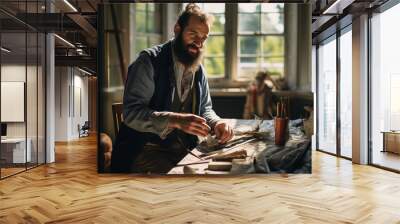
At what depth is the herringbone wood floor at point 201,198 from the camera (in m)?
4.14

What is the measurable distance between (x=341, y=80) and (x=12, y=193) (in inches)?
303

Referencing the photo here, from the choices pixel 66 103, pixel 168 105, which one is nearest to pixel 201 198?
pixel 168 105

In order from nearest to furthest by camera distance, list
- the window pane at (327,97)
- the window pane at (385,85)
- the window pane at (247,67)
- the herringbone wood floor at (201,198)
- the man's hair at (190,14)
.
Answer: the herringbone wood floor at (201,198)
the man's hair at (190,14)
the window pane at (247,67)
the window pane at (385,85)
the window pane at (327,97)

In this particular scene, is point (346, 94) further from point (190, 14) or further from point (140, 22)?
point (140, 22)

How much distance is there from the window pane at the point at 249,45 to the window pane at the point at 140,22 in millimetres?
1604

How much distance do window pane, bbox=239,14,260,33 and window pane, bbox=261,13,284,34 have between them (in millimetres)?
87

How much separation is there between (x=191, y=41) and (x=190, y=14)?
0.44m

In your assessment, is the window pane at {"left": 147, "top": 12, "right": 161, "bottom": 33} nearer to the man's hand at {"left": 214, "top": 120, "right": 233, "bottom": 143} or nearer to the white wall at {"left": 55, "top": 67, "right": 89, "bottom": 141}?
the man's hand at {"left": 214, "top": 120, "right": 233, "bottom": 143}

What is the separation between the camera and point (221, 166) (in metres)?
6.58

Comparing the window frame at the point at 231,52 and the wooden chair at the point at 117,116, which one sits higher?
the window frame at the point at 231,52

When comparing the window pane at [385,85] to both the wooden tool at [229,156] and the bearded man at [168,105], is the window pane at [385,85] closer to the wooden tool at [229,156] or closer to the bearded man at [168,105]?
the wooden tool at [229,156]

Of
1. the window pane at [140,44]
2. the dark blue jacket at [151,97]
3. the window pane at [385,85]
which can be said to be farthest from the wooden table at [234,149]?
the window pane at [385,85]

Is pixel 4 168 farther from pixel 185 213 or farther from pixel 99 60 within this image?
pixel 185 213

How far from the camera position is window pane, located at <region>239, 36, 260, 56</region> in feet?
21.8
